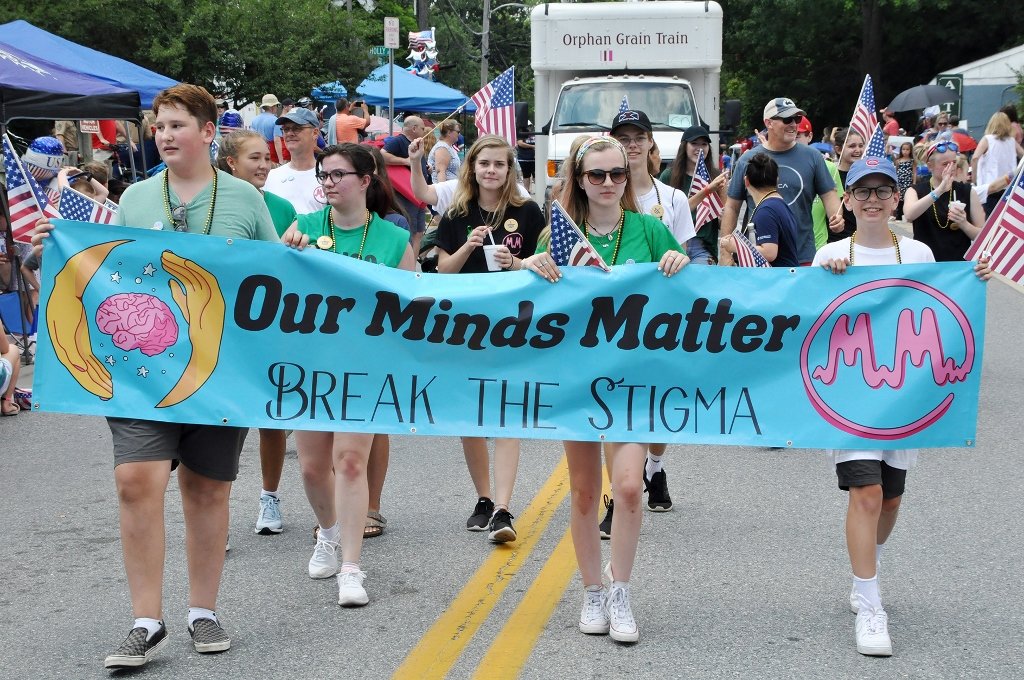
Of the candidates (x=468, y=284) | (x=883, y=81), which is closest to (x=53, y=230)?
(x=468, y=284)

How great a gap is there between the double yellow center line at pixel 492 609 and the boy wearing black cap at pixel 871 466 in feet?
4.04

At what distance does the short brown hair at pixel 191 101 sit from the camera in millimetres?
4801

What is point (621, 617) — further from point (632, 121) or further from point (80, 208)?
point (80, 208)

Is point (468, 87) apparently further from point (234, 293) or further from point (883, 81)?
point (234, 293)

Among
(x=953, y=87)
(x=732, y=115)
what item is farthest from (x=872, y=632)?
(x=953, y=87)

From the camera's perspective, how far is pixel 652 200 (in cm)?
658

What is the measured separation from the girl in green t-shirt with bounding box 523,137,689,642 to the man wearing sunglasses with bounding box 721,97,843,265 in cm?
361

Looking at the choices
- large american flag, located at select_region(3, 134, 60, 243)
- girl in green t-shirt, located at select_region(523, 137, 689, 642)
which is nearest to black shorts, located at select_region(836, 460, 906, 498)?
girl in green t-shirt, located at select_region(523, 137, 689, 642)

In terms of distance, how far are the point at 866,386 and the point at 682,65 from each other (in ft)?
47.6

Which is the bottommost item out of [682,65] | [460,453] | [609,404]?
[460,453]

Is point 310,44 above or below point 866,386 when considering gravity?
above

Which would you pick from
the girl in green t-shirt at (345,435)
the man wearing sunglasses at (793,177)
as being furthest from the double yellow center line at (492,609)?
the man wearing sunglasses at (793,177)

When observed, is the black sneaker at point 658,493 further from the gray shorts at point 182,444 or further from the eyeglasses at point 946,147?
the eyeglasses at point 946,147

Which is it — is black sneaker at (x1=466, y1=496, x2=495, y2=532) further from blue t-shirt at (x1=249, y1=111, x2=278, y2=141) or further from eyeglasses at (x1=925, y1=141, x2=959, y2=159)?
blue t-shirt at (x1=249, y1=111, x2=278, y2=141)
